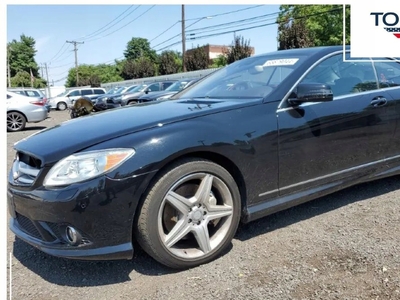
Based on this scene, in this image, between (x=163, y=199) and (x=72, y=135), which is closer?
(x=163, y=199)

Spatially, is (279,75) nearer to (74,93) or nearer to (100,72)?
(74,93)

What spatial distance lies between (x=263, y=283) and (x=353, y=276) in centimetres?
59

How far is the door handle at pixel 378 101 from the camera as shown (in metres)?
3.33

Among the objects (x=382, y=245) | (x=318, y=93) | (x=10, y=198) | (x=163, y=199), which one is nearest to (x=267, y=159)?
(x=318, y=93)

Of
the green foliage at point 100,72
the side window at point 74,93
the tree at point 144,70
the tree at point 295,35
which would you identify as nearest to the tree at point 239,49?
the tree at point 295,35

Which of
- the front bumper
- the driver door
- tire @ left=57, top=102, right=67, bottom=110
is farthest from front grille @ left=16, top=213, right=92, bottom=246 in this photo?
tire @ left=57, top=102, right=67, bottom=110

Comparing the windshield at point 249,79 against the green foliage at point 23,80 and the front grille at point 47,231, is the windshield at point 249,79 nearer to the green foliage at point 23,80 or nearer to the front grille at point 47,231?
the front grille at point 47,231

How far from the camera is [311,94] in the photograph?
9.02 feet

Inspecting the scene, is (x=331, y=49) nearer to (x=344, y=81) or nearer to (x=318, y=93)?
(x=344, y=81)

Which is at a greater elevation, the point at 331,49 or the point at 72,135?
the point at 331,49

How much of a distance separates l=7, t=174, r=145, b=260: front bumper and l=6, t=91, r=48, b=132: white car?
426 inches

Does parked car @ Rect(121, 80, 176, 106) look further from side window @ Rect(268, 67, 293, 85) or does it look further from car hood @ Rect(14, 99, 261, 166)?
car hood @ Rect(14, 99, 261, 166)

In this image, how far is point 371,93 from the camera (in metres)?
3.38

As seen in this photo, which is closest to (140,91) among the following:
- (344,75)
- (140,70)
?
(344,75)
